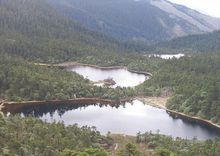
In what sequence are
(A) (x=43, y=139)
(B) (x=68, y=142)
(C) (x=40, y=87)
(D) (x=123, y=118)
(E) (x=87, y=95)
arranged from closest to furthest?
(B) (x=68, y=142) < (A) (x=43, y=139) < (D) (x=123, y=118) < (C) (x=40, y=87) < (E) (x=87, y=95)

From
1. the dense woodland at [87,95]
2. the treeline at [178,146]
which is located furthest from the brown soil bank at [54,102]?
the treeline at [178,146]

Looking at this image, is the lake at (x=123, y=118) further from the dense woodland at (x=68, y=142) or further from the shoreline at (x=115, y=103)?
the dense woodland at (x=68, y=142)

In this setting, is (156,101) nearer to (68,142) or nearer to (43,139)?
(68,142)

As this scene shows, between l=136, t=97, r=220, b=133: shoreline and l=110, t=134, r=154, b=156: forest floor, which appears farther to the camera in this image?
l=136, t=97, r=220, b=133: shoreline

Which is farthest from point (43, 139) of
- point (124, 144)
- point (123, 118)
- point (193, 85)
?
point (193, 85)

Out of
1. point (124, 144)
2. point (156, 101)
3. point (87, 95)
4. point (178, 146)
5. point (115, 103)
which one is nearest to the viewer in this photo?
point (178, 146)

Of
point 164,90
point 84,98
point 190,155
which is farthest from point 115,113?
point 190,155

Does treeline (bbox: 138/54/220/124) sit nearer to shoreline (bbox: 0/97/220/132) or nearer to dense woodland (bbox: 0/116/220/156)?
shoreline (bbox: 0/97/220/132)

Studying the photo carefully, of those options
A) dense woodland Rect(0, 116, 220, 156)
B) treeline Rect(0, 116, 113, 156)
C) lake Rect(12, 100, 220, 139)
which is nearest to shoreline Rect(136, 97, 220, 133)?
lake Rect(12, 100, 220, 139)

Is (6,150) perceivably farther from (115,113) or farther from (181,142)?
(115,113)
